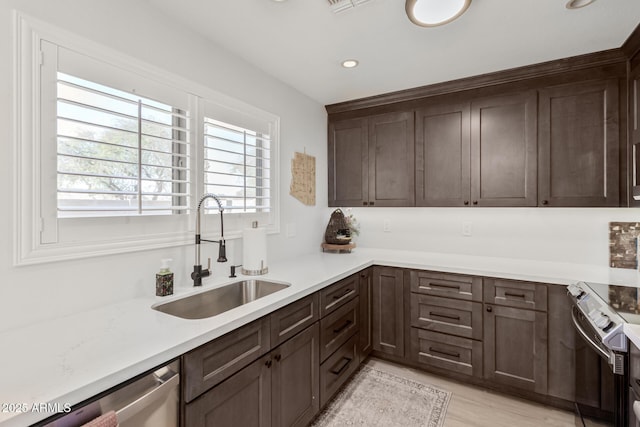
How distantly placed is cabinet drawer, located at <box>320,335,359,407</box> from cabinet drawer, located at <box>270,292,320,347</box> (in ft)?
1.27

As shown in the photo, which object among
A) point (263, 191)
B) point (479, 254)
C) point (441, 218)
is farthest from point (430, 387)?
point (263, 191)

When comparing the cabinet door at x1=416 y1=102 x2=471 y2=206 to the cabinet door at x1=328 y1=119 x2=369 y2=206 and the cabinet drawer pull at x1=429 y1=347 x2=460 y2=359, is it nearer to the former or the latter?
the cabinet door at x1=328 y1=119 x2=369 y2=206

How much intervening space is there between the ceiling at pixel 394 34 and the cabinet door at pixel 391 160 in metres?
0.50

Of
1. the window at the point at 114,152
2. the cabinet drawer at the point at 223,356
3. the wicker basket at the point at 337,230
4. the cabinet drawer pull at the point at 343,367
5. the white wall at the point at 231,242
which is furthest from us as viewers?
the wicker basket at the point at 337,230

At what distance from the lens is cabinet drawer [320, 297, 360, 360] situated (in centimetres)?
190

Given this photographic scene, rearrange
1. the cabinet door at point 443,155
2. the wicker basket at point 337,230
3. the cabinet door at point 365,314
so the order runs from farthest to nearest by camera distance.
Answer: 1. the wicker basket at point 337,230
2. the cabinet door at point 443,155
3. the cabinet door at point 365,314

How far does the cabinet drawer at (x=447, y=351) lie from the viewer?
2250 mm

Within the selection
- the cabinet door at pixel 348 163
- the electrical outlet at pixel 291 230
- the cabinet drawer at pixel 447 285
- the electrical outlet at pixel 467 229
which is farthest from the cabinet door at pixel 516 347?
the electrical outlet at pixel 291 230

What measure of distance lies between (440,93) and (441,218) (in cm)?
115

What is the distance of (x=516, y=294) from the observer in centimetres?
211

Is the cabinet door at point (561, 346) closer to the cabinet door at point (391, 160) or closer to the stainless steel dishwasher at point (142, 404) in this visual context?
the cabinet door at point (391, 160)

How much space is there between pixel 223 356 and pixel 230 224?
41.4 inches

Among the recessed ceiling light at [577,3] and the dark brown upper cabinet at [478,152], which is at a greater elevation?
the recessed ceiling light at [577,3]

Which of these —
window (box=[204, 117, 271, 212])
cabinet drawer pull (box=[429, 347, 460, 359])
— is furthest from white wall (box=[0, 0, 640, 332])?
cabinet drawer pull (box=[429, 347, 460, 359])
